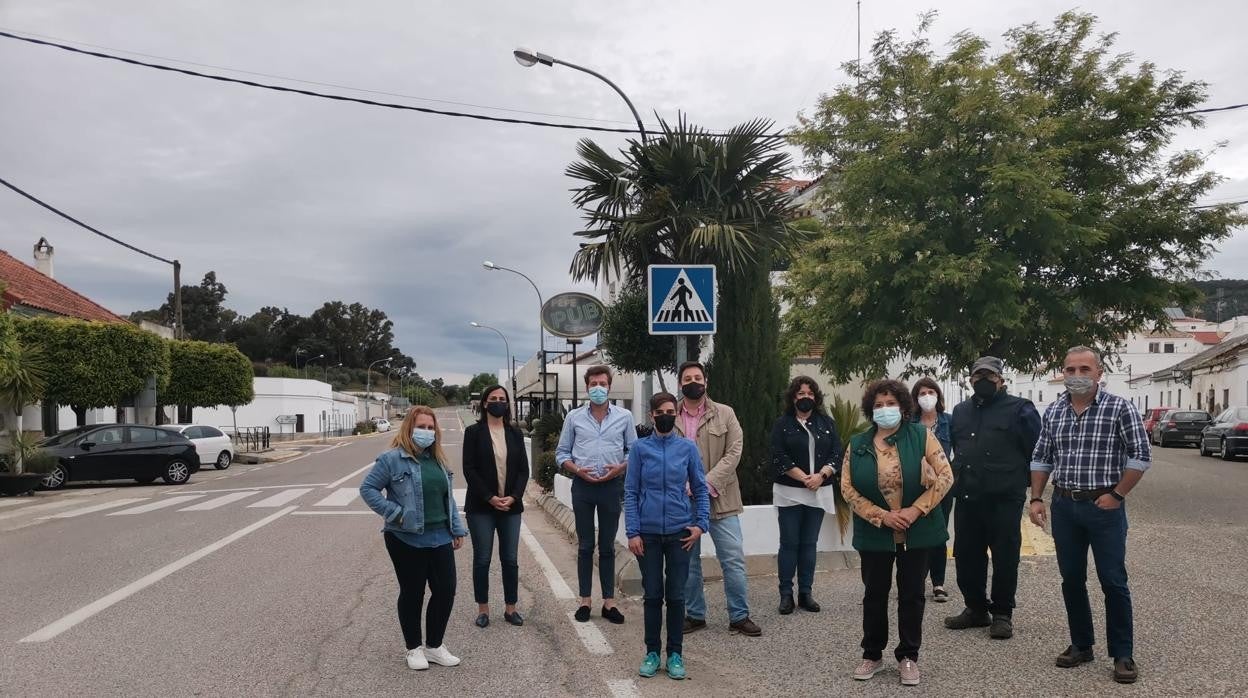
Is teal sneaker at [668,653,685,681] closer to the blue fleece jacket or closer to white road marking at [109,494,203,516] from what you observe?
the blue fleece jacket

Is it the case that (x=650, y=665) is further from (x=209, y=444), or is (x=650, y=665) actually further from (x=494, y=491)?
(x=209, y=444)

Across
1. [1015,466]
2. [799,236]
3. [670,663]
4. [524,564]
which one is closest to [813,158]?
[799,236]

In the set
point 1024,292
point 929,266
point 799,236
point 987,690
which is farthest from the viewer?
point 1024,292

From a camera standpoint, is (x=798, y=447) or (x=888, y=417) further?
(x=798, y=447)

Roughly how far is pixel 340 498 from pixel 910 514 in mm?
14057

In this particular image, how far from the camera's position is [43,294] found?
32250 millimetres

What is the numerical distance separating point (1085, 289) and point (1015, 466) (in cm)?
1240

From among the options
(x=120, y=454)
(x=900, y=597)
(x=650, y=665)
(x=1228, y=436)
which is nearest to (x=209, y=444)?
(x=120, y=454)

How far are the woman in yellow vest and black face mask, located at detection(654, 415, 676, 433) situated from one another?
1062mm

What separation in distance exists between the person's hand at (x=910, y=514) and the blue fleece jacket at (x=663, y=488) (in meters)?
1.16

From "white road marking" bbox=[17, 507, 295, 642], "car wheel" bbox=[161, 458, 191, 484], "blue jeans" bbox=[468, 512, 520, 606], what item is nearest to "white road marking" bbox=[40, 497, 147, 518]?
"car wheel" bbox=[161, 458, 191, 484]

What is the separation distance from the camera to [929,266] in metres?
15.4

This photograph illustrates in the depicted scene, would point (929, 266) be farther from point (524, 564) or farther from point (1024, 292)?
point (524, 564)

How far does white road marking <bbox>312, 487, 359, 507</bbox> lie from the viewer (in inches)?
632
